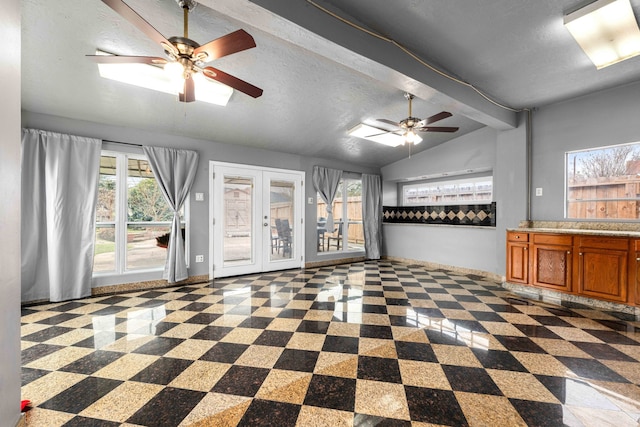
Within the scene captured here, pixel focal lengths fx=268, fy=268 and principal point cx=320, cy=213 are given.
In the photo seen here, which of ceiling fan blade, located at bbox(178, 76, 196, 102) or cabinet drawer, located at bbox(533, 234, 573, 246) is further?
cabinet drawer, located at bbox(533, 234, 573, 246)

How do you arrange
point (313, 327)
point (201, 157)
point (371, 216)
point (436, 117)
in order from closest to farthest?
point (313, 327), point (436, 117), point (201, 157), point (371, 216)

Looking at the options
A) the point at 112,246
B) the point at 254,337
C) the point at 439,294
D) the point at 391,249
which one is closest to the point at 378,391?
the point at 254,337

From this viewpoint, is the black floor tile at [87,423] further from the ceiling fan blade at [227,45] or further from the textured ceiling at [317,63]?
the textured ceiling at [317,63]

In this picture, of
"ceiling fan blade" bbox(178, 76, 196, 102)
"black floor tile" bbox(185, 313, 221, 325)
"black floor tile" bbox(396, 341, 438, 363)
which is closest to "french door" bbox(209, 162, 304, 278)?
"black floor tile" bbox(185, 313, 221, 325)

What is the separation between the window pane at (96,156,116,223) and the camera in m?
3.85

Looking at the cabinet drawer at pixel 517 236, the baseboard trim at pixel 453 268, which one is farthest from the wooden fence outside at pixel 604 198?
the baseboard trim at pixel 453 268

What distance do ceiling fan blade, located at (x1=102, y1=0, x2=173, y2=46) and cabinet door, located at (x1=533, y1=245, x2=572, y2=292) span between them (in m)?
4.75

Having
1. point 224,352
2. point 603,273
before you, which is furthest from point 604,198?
point 224,352

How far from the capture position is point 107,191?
3.89 meters

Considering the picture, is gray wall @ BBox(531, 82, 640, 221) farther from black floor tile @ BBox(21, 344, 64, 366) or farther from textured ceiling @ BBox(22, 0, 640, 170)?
black floor tile @ BBox(21, 344, 64, 366)

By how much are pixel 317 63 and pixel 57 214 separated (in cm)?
373

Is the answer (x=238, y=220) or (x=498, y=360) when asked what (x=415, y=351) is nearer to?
(x=498, y=360)

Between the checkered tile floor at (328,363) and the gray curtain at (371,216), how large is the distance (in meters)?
3.10

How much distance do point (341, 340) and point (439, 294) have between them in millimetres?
2041
